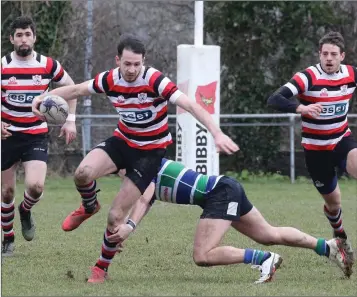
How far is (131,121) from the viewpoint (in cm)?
793

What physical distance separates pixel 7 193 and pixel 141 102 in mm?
2048

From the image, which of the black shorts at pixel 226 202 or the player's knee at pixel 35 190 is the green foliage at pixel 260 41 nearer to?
the player's knee at pixel 35 190

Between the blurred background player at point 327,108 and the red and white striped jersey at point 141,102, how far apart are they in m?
1.21

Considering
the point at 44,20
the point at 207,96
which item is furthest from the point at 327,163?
the point at 44,20

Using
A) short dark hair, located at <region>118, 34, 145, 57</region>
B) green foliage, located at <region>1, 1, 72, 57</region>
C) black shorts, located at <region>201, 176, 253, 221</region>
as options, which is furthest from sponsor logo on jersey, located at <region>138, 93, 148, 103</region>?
green foliage, located at <region>1, 1, 72, 57</region>

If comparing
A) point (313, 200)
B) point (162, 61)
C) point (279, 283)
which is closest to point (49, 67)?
point (279, 283)

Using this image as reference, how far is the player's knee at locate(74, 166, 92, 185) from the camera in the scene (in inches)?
311

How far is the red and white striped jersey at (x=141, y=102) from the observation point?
7.70m

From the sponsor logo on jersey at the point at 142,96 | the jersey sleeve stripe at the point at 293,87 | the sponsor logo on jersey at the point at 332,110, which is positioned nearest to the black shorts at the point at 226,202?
the sponsor logo on jersey at the point at 142,96

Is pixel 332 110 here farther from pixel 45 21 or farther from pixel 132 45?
pixel 45 21

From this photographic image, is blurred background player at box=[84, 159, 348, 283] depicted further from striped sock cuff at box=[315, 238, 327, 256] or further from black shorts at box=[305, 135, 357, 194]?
black shorts at box=[305, 135, 357, 194]

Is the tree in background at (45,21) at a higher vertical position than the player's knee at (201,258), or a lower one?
higher

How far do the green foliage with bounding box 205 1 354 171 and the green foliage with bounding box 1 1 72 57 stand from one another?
124 inches

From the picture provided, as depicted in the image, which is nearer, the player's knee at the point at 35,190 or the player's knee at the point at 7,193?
the player's knee at the point at 35,190
